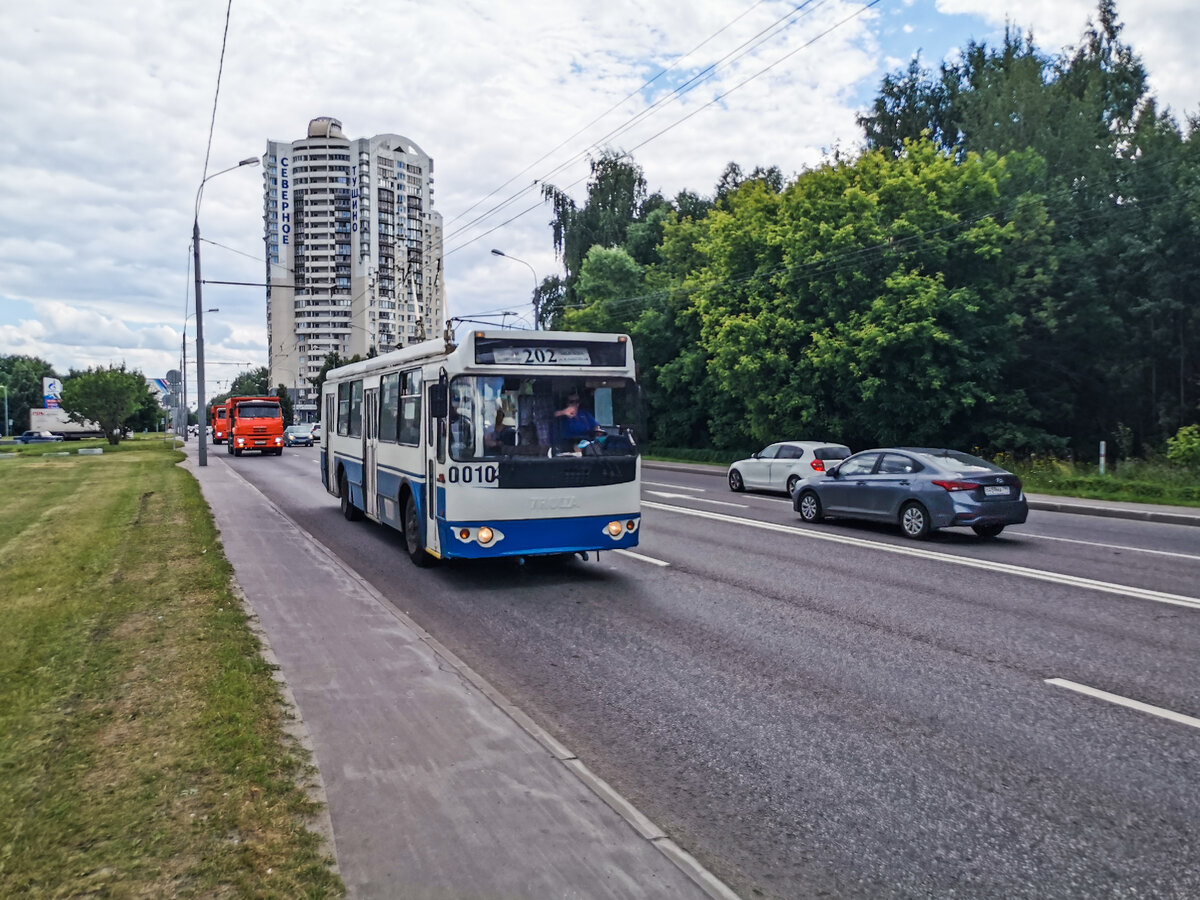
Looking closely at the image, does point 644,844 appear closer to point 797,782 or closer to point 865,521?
point 797,782

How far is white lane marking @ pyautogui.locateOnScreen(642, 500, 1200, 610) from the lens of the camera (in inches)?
368

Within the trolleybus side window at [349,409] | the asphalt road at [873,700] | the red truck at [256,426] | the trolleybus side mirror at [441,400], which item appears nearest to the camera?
the asphalt road at [873,700]

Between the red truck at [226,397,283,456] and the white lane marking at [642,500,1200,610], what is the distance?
108ft

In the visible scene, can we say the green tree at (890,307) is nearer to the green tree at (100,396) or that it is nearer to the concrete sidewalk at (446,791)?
the concrete sidewalk at (446,791)

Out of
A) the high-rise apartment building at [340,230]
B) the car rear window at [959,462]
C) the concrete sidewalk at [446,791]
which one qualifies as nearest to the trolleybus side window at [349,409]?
the concrete sidewalk at [446,791]

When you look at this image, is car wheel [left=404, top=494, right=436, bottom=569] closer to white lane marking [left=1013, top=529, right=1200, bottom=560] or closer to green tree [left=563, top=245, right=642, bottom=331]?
white lane marking [left=1013, top=529, right=1200, bottom=560]

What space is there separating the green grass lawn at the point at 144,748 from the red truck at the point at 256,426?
35.7 m

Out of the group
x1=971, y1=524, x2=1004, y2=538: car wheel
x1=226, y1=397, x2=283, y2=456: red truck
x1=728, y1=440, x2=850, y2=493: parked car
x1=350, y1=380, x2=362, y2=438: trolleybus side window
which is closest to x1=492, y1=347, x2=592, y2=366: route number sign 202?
x1=350, y1=380, x2=362, y2=438: trolleybus side window

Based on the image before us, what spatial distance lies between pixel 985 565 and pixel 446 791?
9.00 metres

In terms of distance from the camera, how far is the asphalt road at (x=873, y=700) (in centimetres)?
391

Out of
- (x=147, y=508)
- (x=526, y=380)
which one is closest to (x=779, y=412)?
(x=147, y=508)

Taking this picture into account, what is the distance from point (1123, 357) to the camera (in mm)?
32312

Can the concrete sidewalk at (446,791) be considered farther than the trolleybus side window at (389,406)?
No

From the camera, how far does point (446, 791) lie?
4.29m
